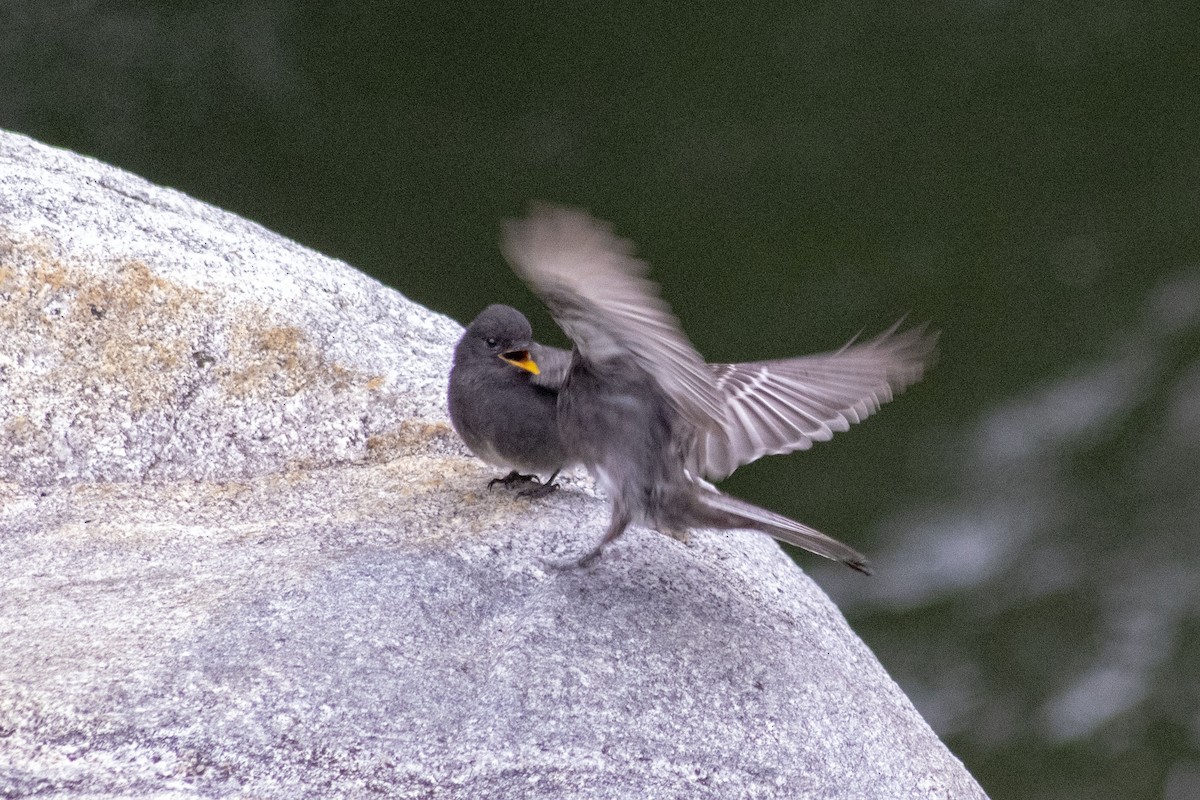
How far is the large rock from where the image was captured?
269 cm

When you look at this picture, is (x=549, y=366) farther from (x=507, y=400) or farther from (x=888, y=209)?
(x=888, y=209)

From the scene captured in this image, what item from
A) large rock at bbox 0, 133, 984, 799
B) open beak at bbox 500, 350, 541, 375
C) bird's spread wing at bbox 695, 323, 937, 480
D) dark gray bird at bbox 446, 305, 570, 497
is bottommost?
large rock at bbox 0, 133, 984, 799

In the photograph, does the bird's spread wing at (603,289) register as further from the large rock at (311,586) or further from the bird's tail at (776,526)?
the large rock at (311,586)

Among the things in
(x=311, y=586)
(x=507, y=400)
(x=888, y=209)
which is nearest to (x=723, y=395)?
(x=507, y=400)

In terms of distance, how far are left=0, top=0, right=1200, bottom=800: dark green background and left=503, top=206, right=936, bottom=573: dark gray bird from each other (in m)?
3.54

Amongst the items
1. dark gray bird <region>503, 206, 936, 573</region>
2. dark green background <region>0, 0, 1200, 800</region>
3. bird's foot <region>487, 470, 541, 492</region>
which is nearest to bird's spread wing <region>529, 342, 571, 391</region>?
dark gray bird <region>503, 206, 936, 573</region>

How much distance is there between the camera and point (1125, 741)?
24.0 feet

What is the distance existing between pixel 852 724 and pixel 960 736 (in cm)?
460

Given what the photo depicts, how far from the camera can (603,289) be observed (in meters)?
3.11

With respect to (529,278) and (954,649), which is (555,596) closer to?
(529,278)

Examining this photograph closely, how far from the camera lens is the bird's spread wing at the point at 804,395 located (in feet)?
11.7

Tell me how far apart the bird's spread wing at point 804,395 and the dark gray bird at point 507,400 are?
45cm

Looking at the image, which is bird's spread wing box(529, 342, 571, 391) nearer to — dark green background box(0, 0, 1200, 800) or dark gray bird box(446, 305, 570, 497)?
dark gray bird box(446, 305, 570, 497)

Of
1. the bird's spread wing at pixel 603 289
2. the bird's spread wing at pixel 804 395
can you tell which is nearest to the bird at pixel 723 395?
the bird's spread wing at pixel 804 395
